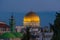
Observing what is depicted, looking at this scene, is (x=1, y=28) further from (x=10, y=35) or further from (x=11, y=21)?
(x=10, y=35)

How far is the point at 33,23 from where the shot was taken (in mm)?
52812

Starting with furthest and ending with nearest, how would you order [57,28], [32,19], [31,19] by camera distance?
[32,19] → [31,19] → [57,28]

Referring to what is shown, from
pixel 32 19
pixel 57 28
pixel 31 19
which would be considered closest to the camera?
pixel 57 28

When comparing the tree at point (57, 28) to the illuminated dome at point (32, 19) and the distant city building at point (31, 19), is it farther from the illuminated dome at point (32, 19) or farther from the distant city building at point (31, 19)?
the illuminated dome at point (32, 19)

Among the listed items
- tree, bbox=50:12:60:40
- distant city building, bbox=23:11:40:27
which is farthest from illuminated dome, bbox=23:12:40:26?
tree, bbox=50:12:60:40

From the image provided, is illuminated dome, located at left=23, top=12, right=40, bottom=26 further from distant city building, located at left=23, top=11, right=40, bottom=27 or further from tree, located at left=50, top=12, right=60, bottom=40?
tree, located at left=50, top=12, right=60, bottom=40

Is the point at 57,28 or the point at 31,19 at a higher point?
the point at 57,28

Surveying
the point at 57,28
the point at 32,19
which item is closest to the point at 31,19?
the point at 32,19

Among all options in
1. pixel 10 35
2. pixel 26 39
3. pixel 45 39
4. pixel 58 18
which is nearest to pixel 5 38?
pixel 10 35

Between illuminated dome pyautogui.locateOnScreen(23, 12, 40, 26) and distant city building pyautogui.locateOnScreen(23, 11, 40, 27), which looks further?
illuminated dome pyautogui.locateOnScreen(23, 12, 40, 26)

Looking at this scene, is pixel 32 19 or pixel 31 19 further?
pixel 32 19

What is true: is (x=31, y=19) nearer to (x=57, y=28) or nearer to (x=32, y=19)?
(x=32, y=19)

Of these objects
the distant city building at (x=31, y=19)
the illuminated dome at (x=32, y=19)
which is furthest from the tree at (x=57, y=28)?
the illuminated dome at (x=32, y=19)

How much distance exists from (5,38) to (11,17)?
8145 millimetres
